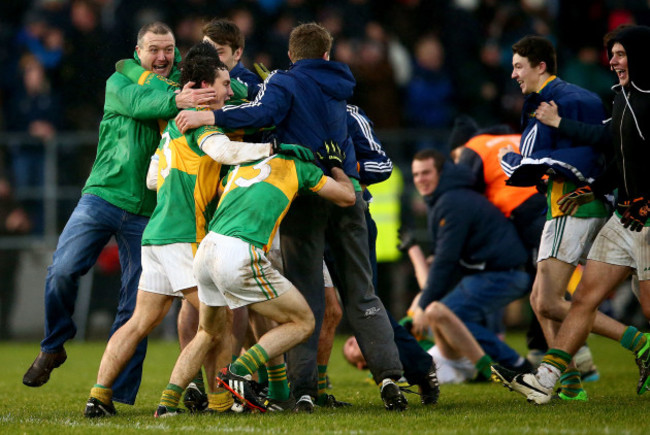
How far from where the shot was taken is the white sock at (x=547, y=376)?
666 centimetres

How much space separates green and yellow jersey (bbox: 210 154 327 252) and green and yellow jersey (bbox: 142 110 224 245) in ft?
0.99

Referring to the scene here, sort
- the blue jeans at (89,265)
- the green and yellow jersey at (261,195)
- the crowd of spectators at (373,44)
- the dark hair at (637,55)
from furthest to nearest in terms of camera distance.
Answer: the crowd of spectators at (373,44), the blue jeans at (89,265), the dark hair at (637,55), the green and yellow jersey at (261,195)

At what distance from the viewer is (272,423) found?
5762 millimetres

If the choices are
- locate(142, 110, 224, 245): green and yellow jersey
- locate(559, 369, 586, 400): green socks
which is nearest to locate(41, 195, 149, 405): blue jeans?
locate(142, 110, 224, 245): green and yellow jersey

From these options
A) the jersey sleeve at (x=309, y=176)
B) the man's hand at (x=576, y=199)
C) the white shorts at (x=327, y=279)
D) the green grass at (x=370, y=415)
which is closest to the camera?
the green grass at (x=370, y=415)

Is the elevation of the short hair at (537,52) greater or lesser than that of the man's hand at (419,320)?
greater

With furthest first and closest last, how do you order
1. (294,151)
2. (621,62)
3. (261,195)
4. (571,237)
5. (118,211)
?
(571,237)
(118,211)
(621,62)
(294,151)
(261,195)

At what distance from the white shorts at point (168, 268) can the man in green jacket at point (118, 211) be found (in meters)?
0.52

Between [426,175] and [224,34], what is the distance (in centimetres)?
292

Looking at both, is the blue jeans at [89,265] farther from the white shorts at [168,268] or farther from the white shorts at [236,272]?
the white shorts at [236,272]

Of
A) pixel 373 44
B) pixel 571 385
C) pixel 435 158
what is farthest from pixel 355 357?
pixel 373 44

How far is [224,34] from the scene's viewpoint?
714 centimetres

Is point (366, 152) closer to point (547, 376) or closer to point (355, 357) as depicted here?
point (547, 376)

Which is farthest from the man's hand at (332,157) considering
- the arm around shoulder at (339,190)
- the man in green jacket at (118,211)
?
the man in green jacket at (118,211)
